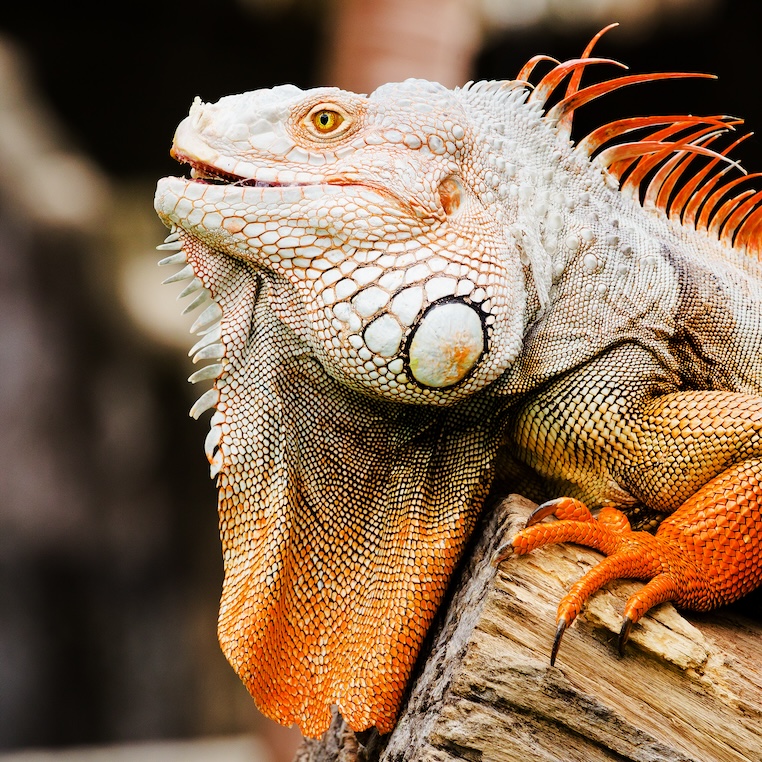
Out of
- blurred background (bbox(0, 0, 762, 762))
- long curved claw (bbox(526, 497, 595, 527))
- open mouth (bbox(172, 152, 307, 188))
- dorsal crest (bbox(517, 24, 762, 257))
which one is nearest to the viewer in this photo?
long curved claw (bbox(526, 497, 595, 527))

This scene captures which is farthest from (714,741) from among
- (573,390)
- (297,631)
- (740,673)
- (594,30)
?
(594,30)

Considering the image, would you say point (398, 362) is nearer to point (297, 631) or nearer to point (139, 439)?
point (297, 631)

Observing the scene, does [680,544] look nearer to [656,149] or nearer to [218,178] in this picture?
[656,149]

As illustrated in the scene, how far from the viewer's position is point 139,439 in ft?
21.0

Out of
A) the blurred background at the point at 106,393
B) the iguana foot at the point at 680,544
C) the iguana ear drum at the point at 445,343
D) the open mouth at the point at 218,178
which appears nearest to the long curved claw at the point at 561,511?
the iguana foot at the point at 680,544

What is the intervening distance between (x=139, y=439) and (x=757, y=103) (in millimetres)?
5119

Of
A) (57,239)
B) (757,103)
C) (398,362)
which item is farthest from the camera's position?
(57,239)

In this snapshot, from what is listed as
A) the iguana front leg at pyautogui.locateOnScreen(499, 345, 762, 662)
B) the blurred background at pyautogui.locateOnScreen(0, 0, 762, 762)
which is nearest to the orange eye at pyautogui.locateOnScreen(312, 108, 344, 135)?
the iguana front leg at pyautogui.locateOnScreen(499, 345, 762, 662)

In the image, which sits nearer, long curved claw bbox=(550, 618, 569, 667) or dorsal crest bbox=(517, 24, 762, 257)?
long curved claw bbox=(550, 618, 569, 667)

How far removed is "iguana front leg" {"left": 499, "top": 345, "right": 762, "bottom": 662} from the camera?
5.50 feet

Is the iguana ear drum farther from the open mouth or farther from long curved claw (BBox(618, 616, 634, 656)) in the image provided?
long curved claw (BBox(618, 616, 634, 656))

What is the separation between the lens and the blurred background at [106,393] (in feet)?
19.5

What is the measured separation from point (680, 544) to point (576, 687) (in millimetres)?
439

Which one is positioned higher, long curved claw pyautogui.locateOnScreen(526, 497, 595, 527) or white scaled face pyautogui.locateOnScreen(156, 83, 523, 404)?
white scaled face pyautogui.locateOnScreen(156, 83, 523, 404)
